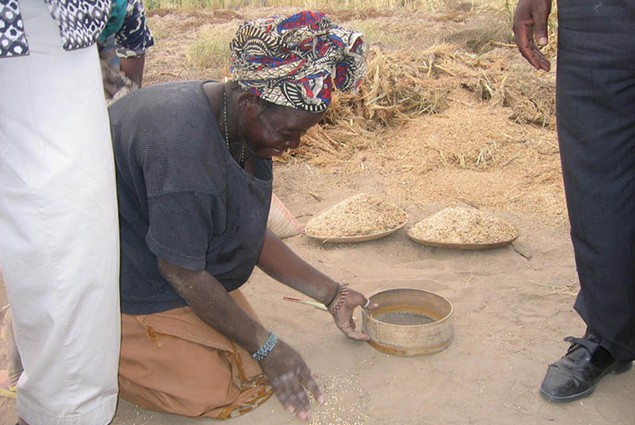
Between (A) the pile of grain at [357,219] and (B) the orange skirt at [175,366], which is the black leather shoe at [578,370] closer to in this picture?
(B) the orange skirt at [175,366]

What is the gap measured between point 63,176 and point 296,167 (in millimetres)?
3622

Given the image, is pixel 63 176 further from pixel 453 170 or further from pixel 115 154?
pixel 453 170

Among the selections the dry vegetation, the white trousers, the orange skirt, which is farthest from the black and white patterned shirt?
the dry vegetation

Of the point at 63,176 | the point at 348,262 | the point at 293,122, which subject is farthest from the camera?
the point at 348,262

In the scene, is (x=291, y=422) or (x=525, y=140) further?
(x=525, y=140)

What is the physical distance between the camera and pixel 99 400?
195 centimetres

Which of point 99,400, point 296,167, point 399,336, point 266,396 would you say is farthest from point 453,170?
point 99,400

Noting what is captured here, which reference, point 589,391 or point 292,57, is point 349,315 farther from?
point 292,57

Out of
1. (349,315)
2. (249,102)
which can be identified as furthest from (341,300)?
(249,102)

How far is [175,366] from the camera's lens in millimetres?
2434

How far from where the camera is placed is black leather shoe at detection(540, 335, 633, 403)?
2.50 meters

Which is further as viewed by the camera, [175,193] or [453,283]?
[453,283]

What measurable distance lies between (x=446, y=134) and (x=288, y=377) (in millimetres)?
3516

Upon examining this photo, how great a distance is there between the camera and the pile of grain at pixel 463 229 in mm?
3711
